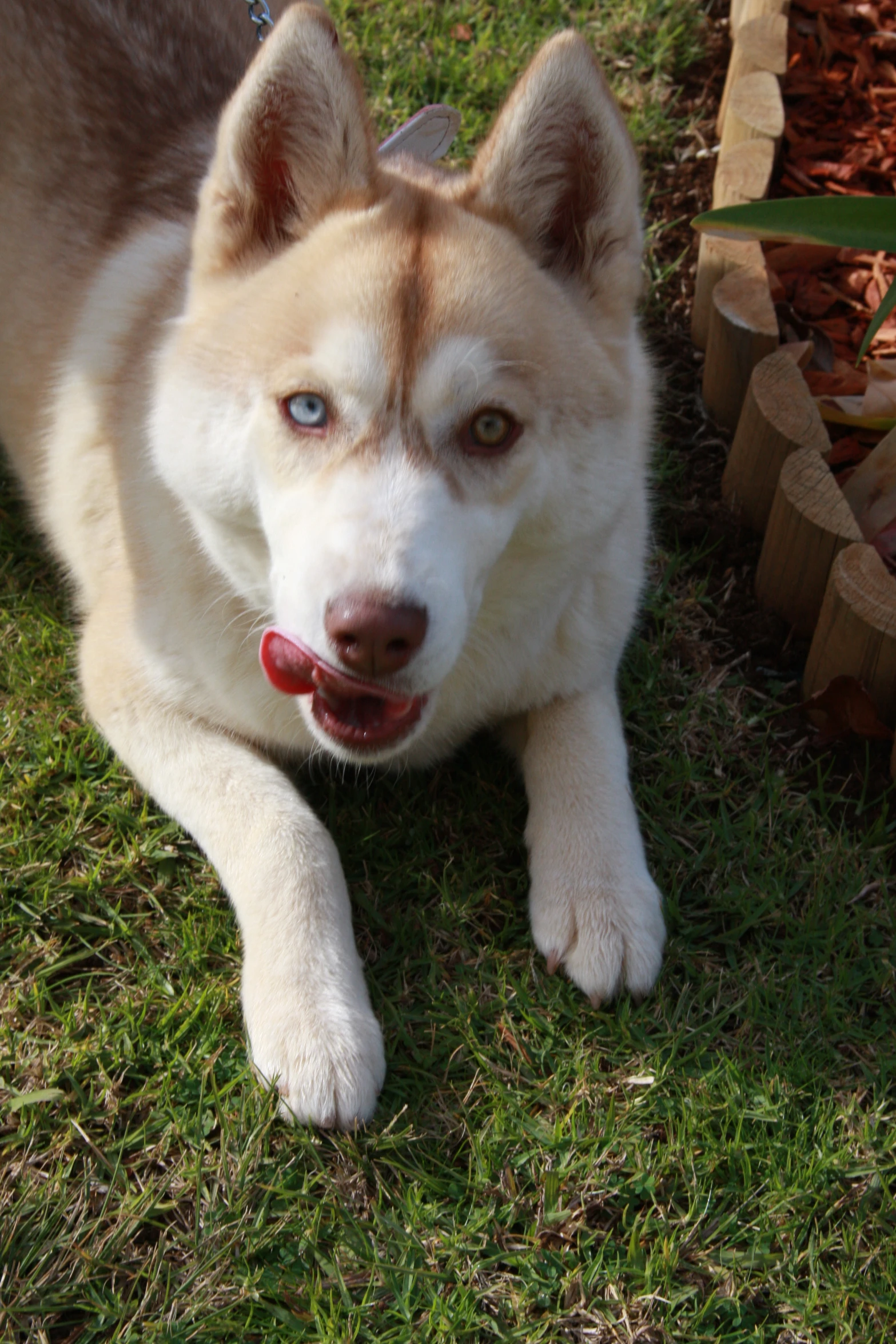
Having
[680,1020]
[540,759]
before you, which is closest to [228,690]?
[540,759]

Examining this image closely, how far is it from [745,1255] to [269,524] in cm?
153

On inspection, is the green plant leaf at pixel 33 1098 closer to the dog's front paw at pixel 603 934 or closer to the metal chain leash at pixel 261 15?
the dog's front paw at pixel 603 934

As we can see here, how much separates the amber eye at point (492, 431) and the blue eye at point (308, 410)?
0.85 feet

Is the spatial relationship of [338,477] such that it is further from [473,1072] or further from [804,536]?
[804,536]

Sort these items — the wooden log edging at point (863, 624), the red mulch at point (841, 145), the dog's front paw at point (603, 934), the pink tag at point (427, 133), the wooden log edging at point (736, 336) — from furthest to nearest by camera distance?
the red mulch at point (841, 145) < the wooden log edging at point (736, 336) < the pink tag at point (427, 133) < the wooden log edging at point (863, 624) < the dog's front paw at point (603, 934)

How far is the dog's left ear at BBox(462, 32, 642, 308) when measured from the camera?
2080 millimetres

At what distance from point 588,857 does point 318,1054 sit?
2.26ft

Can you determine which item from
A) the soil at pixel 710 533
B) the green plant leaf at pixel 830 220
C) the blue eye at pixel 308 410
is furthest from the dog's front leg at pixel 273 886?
the green plant leaf at pixel 830 220

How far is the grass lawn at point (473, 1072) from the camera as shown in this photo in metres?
1.94

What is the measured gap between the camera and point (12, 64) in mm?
2979

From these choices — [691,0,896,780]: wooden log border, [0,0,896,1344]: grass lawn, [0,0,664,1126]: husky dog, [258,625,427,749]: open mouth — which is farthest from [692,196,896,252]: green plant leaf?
[258,625,427,749]: open mouth

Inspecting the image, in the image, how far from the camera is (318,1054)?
6.77 feet

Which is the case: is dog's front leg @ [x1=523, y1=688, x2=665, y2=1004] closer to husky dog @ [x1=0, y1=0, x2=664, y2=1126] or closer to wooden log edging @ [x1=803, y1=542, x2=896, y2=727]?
husky dog @ [x1=0, y1=0, x2=664, y2=1126]

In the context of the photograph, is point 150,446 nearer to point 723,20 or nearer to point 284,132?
point 284,132
